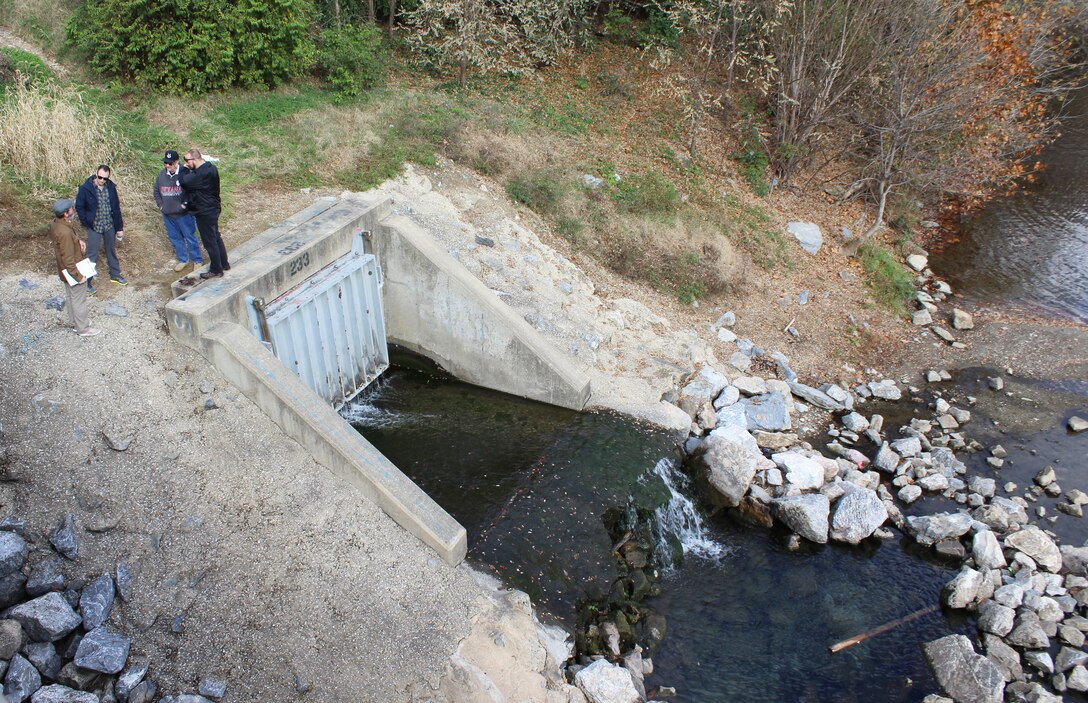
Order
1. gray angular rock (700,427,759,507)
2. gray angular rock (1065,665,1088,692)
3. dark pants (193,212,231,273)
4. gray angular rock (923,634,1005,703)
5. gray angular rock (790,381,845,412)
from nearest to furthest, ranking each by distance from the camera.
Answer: gray angular rock (923,634,1005,703), gray angular rock (1065,665,1088,692), dark pants (193,212,231,273), gray angular rock (700,427,759,507), gray angular rock (790,381,845,412)

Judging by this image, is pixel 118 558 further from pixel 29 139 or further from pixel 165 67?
pixel 165 67

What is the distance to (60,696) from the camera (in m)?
6.04

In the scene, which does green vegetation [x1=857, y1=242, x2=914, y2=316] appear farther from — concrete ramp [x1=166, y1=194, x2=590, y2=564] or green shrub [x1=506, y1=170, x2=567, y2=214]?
concrete ramp [x1=166, y1=194, x2=590, y2=564]

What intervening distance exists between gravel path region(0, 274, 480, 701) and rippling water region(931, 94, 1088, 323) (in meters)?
13.9

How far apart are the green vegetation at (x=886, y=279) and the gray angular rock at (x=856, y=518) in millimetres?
6130

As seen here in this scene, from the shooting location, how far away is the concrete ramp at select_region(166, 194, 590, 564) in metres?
8.47

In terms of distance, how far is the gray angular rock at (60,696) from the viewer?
599 centimetres

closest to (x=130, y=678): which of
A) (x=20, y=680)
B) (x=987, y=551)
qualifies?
(x=20, y=680)

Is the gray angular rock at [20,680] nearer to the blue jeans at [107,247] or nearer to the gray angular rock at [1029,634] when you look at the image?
the blue jeans at [107,247]

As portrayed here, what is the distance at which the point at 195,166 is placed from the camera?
29.9 ft

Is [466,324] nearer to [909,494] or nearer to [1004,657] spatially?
[909,494]

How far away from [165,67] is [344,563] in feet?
35.5

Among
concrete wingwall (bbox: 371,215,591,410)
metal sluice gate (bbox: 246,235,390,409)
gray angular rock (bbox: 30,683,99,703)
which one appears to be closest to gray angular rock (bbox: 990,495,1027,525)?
concrete wingwall (bbox: 371,215,591,410)

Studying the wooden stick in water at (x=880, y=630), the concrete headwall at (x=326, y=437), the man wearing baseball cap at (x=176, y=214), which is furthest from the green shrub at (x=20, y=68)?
the wooden stick in water at (x=880, y=630)
